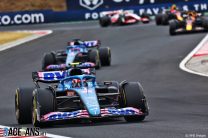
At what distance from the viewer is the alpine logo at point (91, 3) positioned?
173 ft

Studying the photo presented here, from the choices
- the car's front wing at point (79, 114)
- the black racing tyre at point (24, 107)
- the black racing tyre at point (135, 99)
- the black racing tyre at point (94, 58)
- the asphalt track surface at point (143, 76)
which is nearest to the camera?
the asphalt track surface at point (143, 76)

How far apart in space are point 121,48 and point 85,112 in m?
20.5

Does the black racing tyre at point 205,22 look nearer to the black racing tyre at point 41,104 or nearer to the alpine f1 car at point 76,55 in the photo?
the alpine f1 car at point 76,55

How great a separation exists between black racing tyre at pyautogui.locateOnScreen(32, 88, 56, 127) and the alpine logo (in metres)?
40.6

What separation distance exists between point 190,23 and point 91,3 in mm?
18071

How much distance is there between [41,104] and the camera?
1199 cm

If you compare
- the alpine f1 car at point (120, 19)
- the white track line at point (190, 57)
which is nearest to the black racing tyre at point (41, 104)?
the white track line at point (190, 57)

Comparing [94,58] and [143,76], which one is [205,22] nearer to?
[94,58]

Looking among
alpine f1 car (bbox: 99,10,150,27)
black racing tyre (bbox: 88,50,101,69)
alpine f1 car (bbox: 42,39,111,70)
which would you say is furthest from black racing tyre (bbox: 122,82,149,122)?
alpine f1 car (bbox: 99,10,150,27)

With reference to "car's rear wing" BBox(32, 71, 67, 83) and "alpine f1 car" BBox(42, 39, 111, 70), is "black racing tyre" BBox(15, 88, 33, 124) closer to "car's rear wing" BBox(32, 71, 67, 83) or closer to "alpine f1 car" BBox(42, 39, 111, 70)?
"car's rear wing" BBox(32, 71, 67, 83)

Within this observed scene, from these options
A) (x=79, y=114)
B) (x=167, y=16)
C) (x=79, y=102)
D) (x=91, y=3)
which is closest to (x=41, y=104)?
(x=79, y=114)

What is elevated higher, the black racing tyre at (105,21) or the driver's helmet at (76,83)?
the driver's helmet at (76,83)

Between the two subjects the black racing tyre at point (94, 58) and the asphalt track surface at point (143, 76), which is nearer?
the asphalt track surface at point (143, 76)

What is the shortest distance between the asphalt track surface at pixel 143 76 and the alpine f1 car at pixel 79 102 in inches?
8.8
